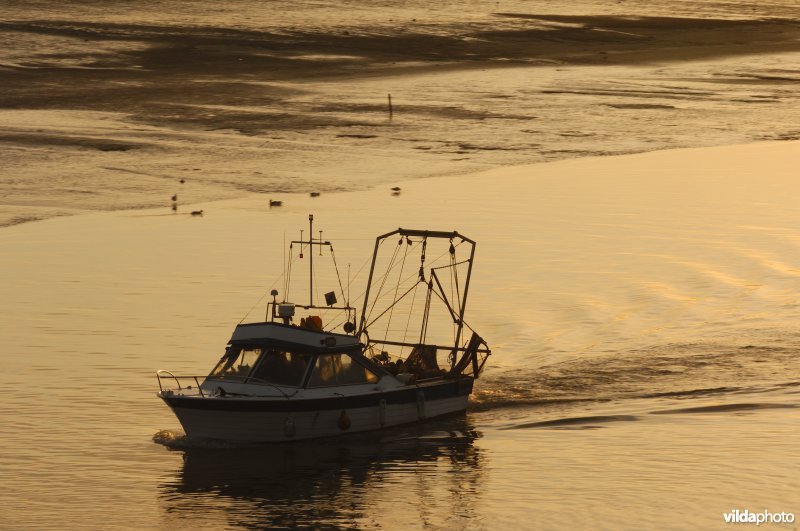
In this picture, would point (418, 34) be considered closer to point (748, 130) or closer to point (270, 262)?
point (748, 130)

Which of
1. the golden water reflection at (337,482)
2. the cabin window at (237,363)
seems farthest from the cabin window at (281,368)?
the golden water reflection at (337,482)

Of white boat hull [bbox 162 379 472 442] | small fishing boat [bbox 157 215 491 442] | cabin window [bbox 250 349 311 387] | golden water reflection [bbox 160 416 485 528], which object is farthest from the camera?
cabin window [bbox 250 349 311 387]

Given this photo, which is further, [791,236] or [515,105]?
[515,105]

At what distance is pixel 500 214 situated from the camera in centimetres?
4928

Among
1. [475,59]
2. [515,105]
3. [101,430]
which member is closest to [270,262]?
[101,430]

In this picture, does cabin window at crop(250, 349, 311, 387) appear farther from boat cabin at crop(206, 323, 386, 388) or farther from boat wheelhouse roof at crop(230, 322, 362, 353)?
boat wheelhouse roof at crop(230, 322, 362, 353)

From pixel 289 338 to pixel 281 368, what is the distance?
1.94 feet

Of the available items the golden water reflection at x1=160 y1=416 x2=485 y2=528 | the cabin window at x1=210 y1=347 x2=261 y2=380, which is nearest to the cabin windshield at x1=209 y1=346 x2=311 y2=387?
the cabin window at x1=210 y1=347 x2=261 y2=380

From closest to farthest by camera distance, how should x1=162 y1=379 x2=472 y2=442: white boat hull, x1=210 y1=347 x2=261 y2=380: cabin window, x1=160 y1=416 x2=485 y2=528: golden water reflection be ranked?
x1=160 y1=416 x2=485 y2=528: golden water reflection
x1=162 y1=379 x2=472 y2=442: white boat hull
x1=210 y1=347 x2=261 y2=380: cabin window

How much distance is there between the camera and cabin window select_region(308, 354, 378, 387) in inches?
1177

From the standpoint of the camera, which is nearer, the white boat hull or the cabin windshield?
the white boat hull

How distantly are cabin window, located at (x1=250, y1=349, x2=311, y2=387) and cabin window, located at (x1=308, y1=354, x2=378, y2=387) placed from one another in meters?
0.25

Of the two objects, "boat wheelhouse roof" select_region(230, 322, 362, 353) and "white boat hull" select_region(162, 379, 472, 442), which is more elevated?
"boat wheelhouse roof" select_region(230, 322, 362, 353)

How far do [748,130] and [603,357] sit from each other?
35.7 meters
